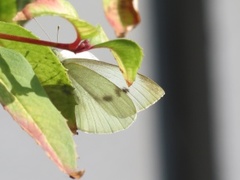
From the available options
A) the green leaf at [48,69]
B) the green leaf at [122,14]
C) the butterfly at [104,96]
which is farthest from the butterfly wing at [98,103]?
the green leaf at [122,14]

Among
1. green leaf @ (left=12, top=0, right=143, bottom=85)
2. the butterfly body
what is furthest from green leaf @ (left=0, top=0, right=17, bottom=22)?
the butterfly body

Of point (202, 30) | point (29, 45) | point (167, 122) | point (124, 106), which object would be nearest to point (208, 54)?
point (202, 30)

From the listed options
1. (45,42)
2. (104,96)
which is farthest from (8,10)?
(104,96)

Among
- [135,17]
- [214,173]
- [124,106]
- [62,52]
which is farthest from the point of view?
[214,173]

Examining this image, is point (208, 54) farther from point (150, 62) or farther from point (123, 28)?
point (123, 28)

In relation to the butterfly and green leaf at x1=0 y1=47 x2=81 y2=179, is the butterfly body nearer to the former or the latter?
the butterfly

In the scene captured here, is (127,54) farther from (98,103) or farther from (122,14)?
(98,103)

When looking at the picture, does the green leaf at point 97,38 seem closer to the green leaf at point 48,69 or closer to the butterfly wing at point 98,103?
the green leaf at point 48,69
